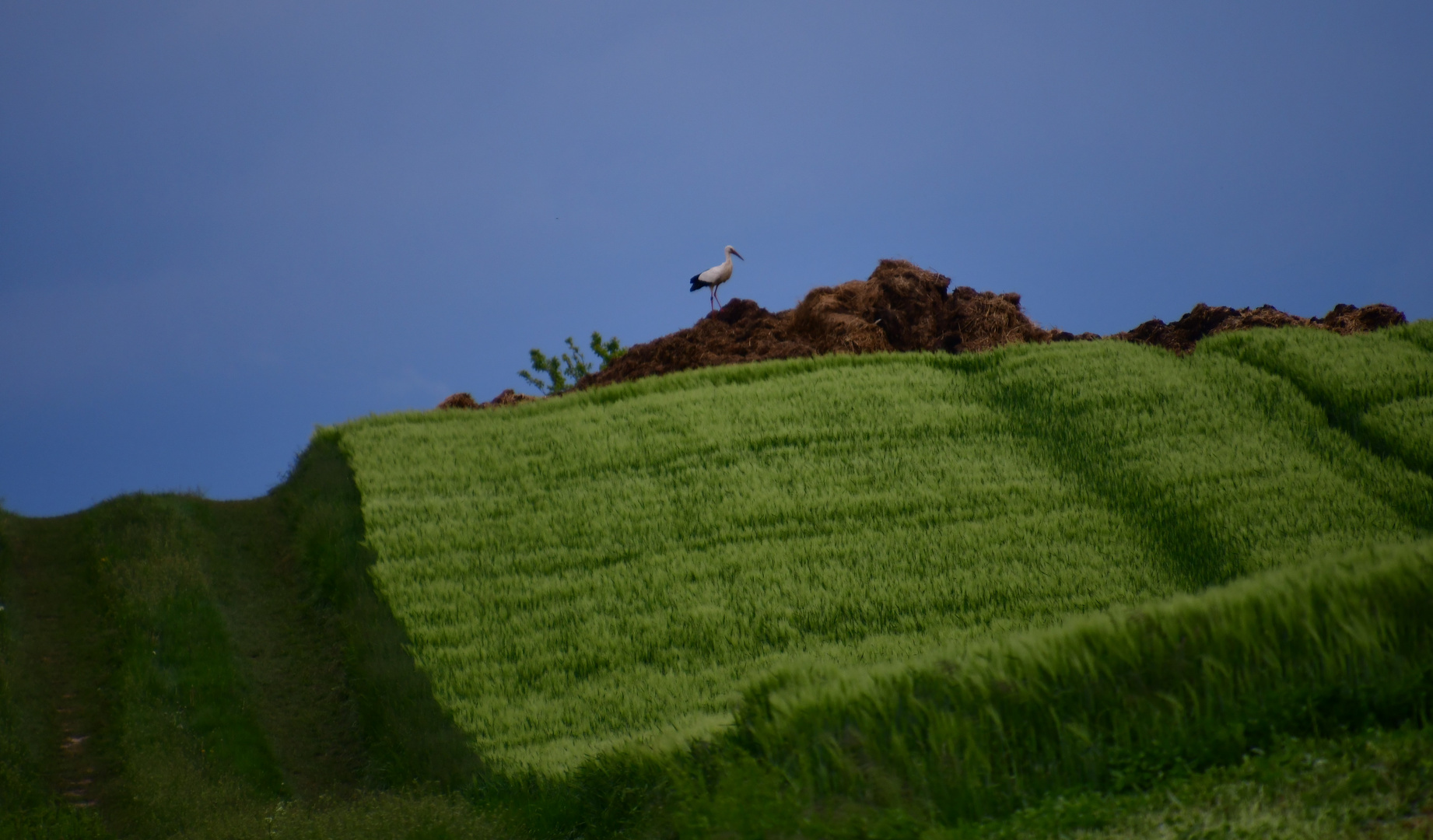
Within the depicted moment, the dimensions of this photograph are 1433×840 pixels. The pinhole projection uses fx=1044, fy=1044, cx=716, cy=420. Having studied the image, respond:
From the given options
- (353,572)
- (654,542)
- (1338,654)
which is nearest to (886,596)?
(654,542)

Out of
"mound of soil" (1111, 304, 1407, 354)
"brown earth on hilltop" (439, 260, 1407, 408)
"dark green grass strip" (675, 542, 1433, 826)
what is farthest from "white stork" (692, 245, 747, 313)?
Result: "dark green grass strip" (675, 542, 1433, 826)

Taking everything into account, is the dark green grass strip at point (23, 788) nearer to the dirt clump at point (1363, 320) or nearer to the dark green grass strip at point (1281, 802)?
the dark green grass strip at point (1281, 802)

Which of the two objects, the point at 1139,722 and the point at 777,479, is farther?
the point at 777,479

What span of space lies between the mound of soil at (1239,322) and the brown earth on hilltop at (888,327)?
0.02 m

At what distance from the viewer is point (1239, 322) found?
1836 centimetres

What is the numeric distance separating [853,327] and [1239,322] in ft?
22.2

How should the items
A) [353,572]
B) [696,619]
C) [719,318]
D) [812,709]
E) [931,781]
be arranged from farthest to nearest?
[719,318]
[353,572]
[696,619]
[812,709]
[931,781]

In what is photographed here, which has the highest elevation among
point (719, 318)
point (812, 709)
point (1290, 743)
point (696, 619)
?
point (719, 318)

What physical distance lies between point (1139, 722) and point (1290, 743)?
0.86 metres

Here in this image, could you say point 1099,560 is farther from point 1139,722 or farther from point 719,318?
point 719,318

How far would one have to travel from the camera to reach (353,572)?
13.1 metres

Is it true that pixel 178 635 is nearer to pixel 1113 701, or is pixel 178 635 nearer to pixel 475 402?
pixel 475 402

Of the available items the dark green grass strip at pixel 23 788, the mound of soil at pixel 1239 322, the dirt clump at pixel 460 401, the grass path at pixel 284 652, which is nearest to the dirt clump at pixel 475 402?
the dirt clump at pixel 460 401

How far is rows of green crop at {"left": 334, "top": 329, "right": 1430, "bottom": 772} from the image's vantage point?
35.6 ft
